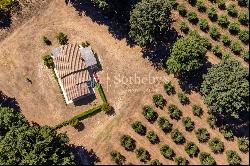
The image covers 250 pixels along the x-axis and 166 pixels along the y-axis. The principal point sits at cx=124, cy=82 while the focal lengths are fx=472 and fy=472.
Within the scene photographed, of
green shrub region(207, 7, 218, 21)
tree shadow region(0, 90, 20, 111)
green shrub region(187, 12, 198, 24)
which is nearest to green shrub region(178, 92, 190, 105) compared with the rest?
green shrub region(187, 12, 198, 24)

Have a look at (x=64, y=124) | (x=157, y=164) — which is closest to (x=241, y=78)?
(x=157, y=164)

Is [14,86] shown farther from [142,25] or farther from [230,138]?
[230,138]

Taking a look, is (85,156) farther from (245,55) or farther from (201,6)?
(201,6)

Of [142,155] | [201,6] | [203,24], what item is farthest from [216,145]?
[201,6]

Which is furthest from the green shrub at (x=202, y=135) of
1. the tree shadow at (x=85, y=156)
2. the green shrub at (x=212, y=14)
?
the green shrub at (x=212, y=14)

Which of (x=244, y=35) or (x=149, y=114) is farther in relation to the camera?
(x=244, y=35)
